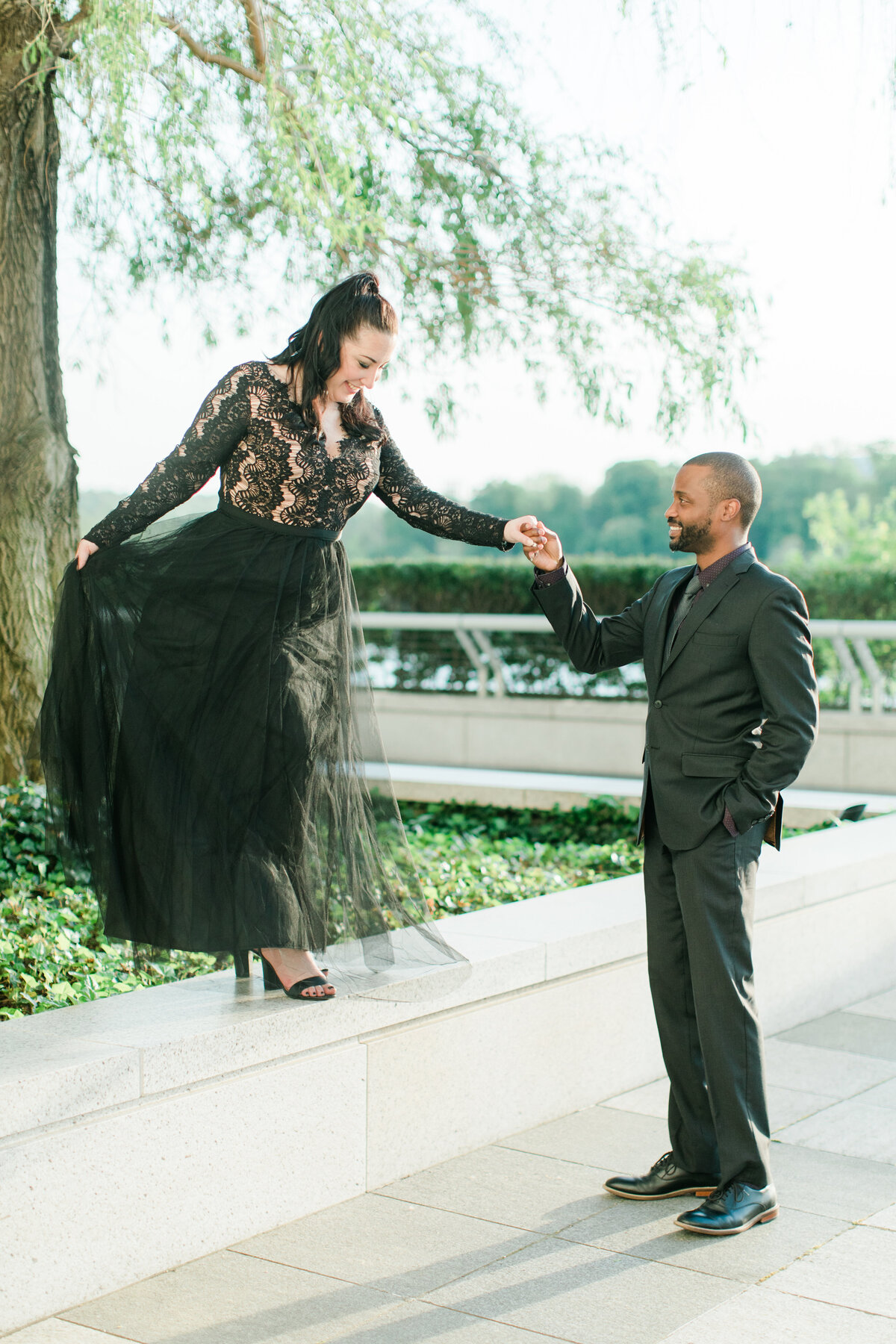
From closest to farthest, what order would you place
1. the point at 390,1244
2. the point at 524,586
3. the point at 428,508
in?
the point at 390,1244
the point at 428,508
the point at 524,586

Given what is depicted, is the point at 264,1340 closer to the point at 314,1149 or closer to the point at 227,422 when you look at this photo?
the point at 314,1149

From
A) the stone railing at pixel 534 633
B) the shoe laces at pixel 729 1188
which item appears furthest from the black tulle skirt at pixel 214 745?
the stone railing at pixel 534 633

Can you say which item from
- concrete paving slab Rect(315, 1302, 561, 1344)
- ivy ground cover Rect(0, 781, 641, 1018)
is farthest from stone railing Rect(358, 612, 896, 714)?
concrete paving slab Rect(315, 1302, 561, 1344)

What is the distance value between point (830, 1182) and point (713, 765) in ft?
4.23

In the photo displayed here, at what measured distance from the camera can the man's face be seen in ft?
10.6

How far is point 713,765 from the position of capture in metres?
3.17

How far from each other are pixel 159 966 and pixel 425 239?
4028 millimetres

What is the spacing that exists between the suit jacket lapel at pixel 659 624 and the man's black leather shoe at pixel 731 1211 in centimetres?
125

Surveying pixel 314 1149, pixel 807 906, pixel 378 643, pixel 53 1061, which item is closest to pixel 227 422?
pixel 53 1061

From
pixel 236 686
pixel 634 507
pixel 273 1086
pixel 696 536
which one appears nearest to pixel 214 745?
pixel 236 686

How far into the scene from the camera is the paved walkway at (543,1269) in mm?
2686

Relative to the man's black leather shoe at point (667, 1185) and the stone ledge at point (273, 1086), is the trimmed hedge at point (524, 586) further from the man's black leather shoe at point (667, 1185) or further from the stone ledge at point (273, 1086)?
the man's black leather shoe at point (667, 1185)

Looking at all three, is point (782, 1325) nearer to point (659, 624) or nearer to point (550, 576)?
point (659, 624)

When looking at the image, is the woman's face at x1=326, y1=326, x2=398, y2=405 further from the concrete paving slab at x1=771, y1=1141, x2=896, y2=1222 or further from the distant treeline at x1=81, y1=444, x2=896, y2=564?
the distant treeline at x1=81, y1=444, x2=896, y2=564
